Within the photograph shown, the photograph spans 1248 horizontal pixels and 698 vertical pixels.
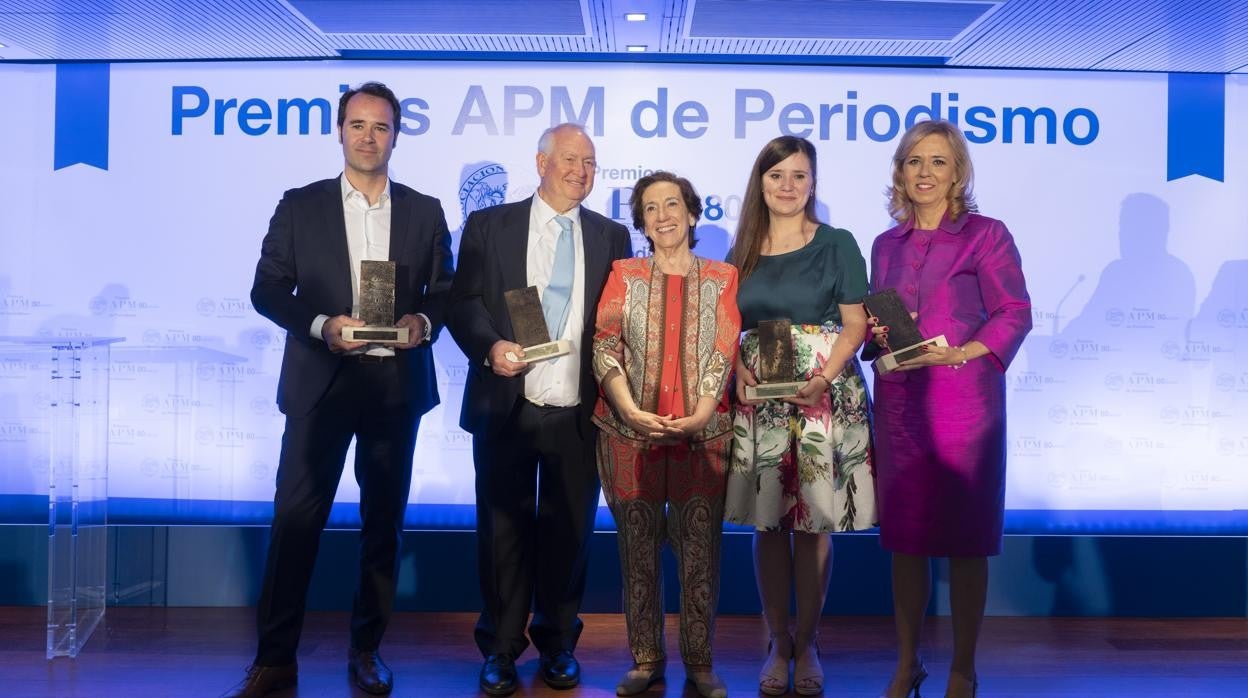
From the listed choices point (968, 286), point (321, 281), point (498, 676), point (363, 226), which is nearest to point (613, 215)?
point (363, 226)

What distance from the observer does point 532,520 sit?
11.1 ft

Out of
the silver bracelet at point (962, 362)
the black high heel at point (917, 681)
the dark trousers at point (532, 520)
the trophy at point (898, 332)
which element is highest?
the trophy at point (898, 332)

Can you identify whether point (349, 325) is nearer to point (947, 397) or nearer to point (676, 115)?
point (947, 397)

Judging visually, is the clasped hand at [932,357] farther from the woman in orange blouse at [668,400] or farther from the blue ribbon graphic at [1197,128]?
the blue ribbon graphic at [1197,128]

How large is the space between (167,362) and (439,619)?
5.51ft

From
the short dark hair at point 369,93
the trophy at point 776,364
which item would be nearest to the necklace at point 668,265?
the trophy at point 776,364

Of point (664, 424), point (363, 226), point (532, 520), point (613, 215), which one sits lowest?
point (532, 520)

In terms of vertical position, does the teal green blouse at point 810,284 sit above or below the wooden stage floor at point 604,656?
above

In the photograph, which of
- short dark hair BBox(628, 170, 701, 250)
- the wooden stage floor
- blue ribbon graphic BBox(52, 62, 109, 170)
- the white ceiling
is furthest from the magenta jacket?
blue ribbon graphic BBox(52, 62, 109, 170)

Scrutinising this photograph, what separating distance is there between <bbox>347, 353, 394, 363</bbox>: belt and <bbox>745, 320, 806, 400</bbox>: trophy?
1.16 m

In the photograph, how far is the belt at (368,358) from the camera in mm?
3211

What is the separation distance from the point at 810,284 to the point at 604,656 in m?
1.58

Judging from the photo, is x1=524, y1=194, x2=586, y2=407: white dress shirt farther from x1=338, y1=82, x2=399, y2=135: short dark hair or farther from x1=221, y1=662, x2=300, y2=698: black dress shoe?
x1=221, y1=662, x2=300, y2=698: black dress shoe

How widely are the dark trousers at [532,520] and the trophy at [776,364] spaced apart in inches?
23.4
